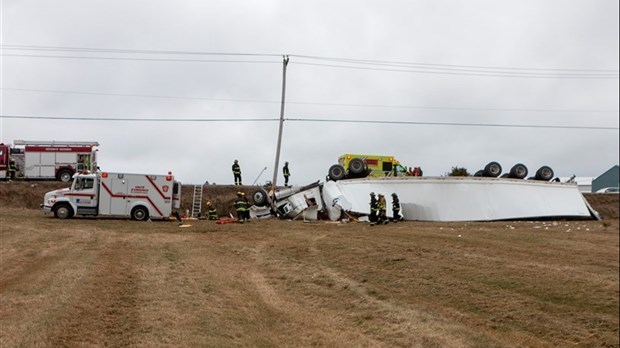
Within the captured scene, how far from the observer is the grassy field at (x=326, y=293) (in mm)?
6871

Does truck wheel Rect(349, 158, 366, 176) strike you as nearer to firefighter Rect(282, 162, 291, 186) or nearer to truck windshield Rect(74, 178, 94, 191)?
firefighter Rect(282, 162, 291, 186)

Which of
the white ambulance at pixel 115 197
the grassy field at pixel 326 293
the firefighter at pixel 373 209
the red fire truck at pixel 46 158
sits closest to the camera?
the grassy field at pixel 326 293

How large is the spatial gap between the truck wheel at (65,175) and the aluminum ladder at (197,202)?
923 cm

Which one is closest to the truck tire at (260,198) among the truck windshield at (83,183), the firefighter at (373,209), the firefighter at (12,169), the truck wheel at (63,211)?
the firefighter at (373,209)

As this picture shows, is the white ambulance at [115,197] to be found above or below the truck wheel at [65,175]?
below

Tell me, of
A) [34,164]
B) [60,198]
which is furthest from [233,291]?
[34,164]

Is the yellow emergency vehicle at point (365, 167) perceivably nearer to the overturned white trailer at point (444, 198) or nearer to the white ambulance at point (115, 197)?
the overturned white trailer at point (444, 198)

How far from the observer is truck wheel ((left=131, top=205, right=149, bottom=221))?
30156mm

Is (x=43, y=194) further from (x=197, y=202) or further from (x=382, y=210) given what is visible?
(x=382, y=210)

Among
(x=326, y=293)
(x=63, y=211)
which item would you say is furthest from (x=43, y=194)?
(x=326, y=293)

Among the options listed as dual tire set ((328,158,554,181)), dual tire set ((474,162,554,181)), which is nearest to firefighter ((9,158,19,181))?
dual tire set ((328,158,554,181))

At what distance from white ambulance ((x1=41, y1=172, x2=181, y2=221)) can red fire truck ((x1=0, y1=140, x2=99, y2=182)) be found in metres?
10.5

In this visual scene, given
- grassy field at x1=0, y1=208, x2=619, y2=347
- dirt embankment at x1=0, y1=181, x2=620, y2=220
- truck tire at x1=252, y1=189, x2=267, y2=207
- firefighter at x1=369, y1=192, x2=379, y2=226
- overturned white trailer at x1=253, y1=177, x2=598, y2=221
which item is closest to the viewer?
grassy field at x1=0, y1=208, x2=619, y2=347

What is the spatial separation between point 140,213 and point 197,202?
9.56 meters
